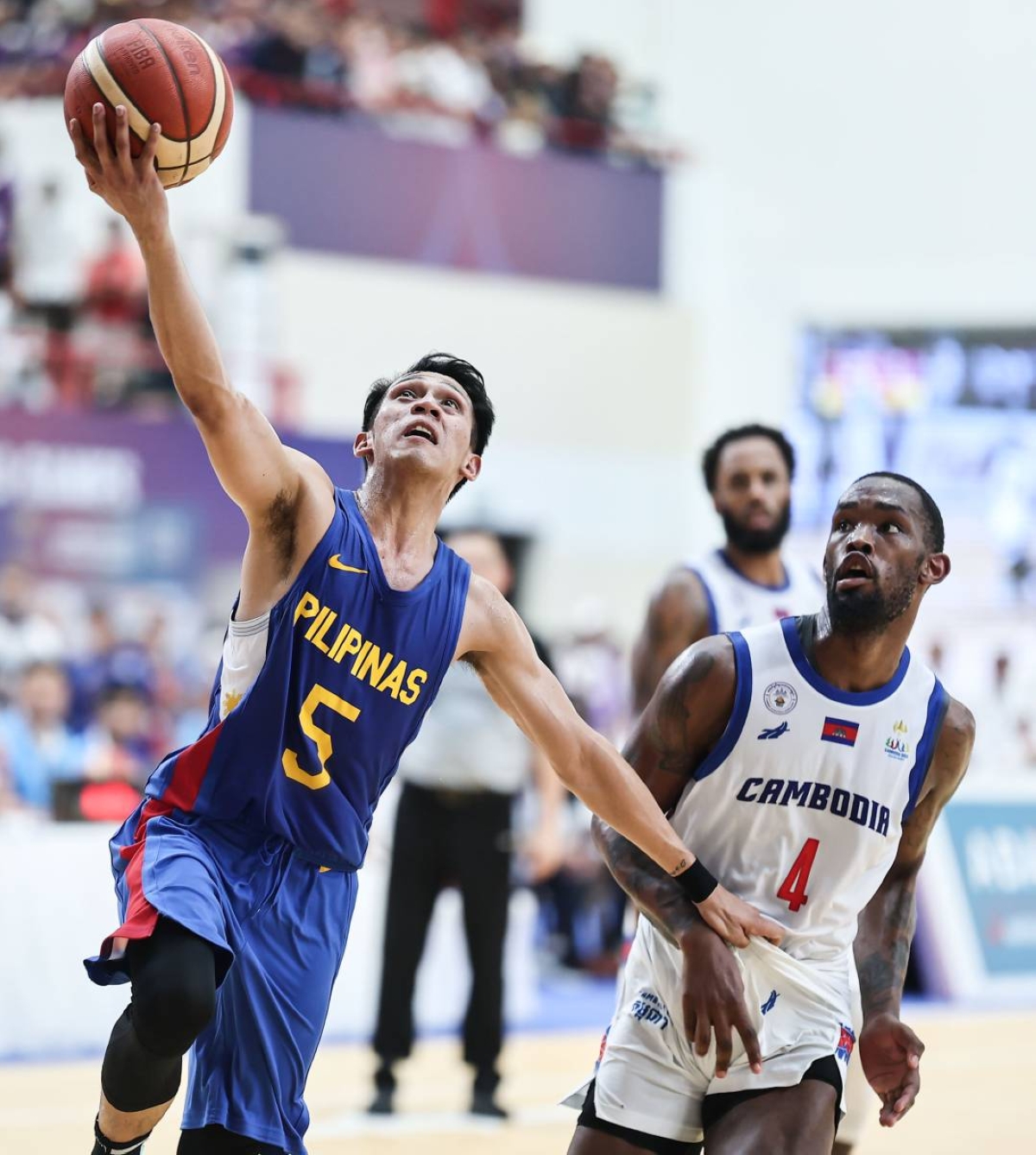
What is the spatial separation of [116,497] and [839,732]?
1143cm

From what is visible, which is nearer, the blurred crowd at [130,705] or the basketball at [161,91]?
the basketball at [161,91]

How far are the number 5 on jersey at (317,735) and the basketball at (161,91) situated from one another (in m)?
1.09

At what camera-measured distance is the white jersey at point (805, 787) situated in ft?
12.0

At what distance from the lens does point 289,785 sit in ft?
11.7

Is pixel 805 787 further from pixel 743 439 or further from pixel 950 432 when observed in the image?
pixel 950 432

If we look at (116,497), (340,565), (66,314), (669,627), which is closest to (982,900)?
(669,627)

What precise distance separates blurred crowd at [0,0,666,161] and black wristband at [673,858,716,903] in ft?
47.1

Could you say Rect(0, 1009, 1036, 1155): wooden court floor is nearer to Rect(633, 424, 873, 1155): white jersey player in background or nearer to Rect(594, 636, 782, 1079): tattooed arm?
Rect(633, 424, 873, 1155): white jersey player in background

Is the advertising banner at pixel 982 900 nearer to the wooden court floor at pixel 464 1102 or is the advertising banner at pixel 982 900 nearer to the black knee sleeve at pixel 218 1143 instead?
the wooden court floor at pixel 464 1102

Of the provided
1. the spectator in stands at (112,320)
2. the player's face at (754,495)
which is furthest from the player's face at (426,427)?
the spectator in stands at (112,320)

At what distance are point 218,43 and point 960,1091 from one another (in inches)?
525

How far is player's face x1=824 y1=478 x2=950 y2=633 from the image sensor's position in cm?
354

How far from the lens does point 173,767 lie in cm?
360

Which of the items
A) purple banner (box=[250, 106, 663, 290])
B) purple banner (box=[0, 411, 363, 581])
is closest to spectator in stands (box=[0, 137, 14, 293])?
purple banner (box=[0, 411, 363, 581])
